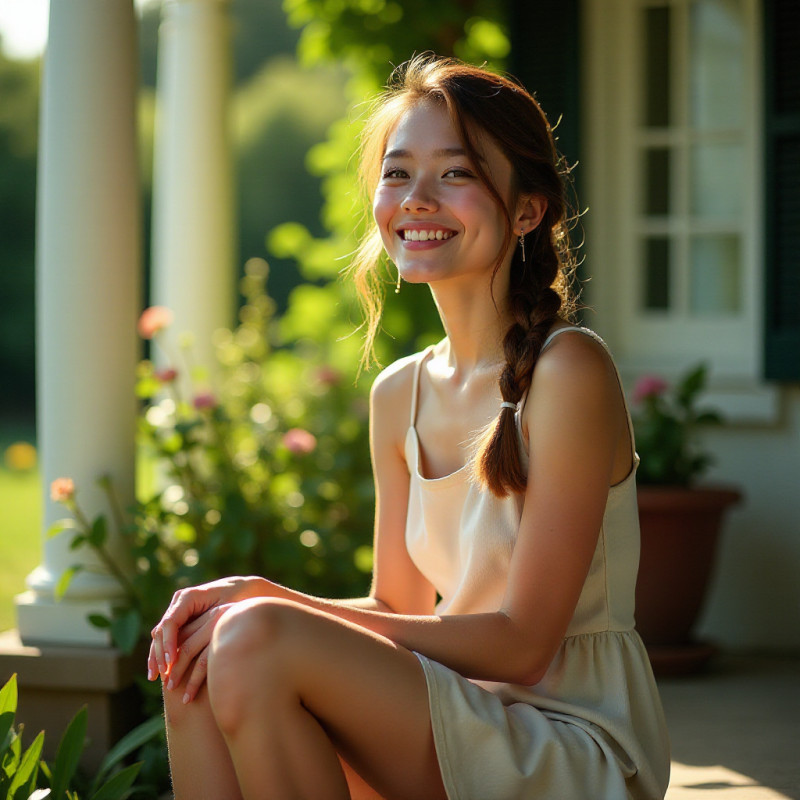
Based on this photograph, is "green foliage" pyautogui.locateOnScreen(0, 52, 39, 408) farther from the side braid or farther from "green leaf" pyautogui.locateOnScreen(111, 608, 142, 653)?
the side braid

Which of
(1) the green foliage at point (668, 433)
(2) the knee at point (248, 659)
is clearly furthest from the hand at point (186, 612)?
(1) the green foliage at point (668, 433)

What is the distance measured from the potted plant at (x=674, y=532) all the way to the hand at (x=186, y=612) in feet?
7.14

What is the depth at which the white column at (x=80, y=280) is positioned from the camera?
3176 mm

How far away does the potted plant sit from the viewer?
3822mm

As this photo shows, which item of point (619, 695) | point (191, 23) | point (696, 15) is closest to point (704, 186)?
point (696, 15)

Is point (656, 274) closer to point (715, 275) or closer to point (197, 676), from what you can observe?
point (715, 275)

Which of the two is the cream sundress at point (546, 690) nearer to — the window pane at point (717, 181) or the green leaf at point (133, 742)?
the green leaf at point (133, 742)

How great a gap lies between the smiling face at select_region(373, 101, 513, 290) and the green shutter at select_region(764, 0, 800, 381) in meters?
2.25

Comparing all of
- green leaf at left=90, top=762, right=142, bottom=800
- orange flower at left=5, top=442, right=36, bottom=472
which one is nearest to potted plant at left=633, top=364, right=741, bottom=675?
green leaf at left=90, top=762, right=142, bottom=800

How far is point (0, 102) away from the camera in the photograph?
24.1m

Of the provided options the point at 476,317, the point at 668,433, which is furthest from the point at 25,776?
the point at 668,433

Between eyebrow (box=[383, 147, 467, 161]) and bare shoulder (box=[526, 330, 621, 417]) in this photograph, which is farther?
eyebrow (box=[383, 147, 467, 161])

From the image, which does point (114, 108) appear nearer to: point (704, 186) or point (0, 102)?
point (704, 186)

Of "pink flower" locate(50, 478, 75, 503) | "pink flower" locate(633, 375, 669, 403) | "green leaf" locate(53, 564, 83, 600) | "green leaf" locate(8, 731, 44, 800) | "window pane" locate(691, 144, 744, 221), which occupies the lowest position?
"green leaf" locate(8, 731, 44, 800)
